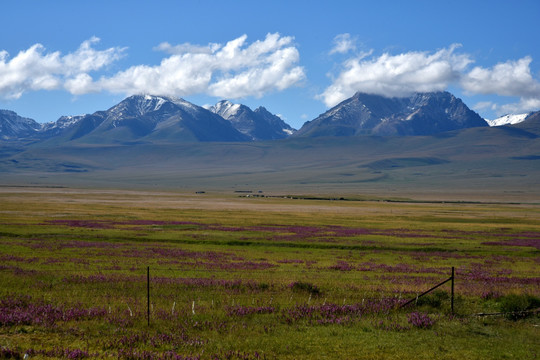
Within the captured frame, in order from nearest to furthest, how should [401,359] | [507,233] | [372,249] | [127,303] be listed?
[401,359] → [127,303] → [372,249] → [507,233]

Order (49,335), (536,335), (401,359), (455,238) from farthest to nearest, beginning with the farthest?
1. (455,238)
2. (536,335)
3. (49,335)
4. (401,359)

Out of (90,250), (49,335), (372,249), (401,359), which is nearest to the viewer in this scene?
(401,359)

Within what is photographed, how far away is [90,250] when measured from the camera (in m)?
42.6

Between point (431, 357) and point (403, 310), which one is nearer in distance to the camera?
point (431, 357)

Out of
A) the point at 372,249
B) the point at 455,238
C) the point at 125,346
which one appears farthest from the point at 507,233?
the point at 125,346

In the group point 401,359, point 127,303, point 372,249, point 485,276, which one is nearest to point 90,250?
point 127,303

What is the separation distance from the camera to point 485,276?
3372cm

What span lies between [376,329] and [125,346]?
28.3 ft

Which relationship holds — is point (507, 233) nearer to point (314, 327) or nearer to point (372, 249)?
point (372, 249)

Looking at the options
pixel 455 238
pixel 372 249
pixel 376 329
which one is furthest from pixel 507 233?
pixel 376 329

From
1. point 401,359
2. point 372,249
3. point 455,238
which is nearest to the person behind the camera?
point 401,359

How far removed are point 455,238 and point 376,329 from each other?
47423 mm

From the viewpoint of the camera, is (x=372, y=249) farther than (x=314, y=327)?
Yes

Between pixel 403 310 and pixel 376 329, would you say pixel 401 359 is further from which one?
pixel 403 310
